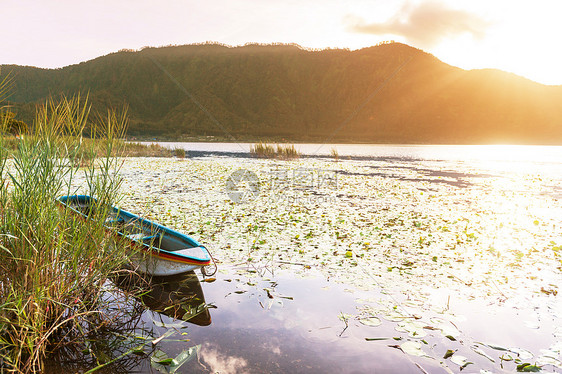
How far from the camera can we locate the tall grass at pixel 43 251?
3477mm

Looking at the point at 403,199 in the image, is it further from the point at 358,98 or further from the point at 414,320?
the point at 358,98

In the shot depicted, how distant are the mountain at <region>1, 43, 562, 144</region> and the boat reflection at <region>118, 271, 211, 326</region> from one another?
399ft

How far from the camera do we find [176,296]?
18.1 feet

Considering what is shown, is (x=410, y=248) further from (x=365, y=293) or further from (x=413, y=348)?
(x=413, y=348)

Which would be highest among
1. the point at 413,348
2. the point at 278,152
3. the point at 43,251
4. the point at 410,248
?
the point at 278,152

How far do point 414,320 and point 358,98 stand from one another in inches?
6298

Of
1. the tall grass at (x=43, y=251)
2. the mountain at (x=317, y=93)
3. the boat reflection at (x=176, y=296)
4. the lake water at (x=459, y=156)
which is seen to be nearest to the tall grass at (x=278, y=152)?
the lake water at (x=459, y=156)

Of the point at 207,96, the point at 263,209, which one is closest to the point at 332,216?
the point at 263,209

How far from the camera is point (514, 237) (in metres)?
8.69

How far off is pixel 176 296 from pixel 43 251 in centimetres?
230

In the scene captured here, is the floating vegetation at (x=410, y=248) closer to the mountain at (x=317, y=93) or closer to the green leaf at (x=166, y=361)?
the green leaf at (x=166, y=361)

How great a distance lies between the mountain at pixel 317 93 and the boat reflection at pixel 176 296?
122 m

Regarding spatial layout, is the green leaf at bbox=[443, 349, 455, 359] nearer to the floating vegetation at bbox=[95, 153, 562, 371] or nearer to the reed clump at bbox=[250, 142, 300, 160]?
the floating vegetation at bbox=[95, 153, 562, 371]

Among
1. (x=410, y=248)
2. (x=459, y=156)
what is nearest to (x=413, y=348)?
(x=410, y=248)
